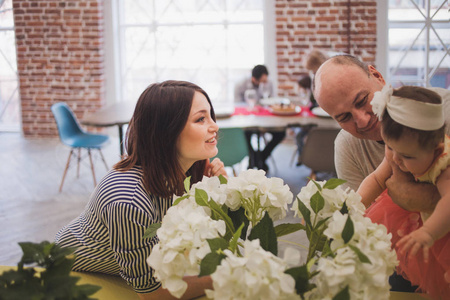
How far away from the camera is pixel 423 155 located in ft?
4.31

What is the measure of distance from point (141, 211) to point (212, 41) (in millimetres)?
6453

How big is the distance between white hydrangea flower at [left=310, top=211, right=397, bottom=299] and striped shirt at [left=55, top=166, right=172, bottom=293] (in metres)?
0.71

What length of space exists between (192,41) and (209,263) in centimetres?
709

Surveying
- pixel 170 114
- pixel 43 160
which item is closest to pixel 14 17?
pixel 43 160

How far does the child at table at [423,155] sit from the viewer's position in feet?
4.08

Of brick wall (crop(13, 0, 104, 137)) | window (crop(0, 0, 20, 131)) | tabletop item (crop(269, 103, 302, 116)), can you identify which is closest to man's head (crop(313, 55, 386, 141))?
tabletop item (crop(269, 103, 302, 116))

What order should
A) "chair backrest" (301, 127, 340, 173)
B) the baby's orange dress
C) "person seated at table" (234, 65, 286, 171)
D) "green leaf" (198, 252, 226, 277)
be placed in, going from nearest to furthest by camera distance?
"green leaf" (198, 252, 226, 277) → the baby's orange dress → "chair backrest" (301, 127, 340, 173) → "person seated at table" (234, 65, 286, 171)

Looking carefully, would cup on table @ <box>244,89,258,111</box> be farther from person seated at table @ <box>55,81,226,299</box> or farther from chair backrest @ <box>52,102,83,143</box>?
person seated at table @ <box>55,81,226,299</box>

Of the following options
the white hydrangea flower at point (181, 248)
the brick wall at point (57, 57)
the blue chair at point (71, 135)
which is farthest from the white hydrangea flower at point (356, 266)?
the brick wall at point (57, 57)

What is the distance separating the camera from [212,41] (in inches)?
309

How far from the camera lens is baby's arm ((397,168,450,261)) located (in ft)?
4.00

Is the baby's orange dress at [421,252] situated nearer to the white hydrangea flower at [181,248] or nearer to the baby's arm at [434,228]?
the baby's arm at [434,228]

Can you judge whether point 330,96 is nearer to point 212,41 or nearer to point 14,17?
point 212,41

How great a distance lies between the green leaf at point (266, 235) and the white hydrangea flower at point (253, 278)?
14 cm
